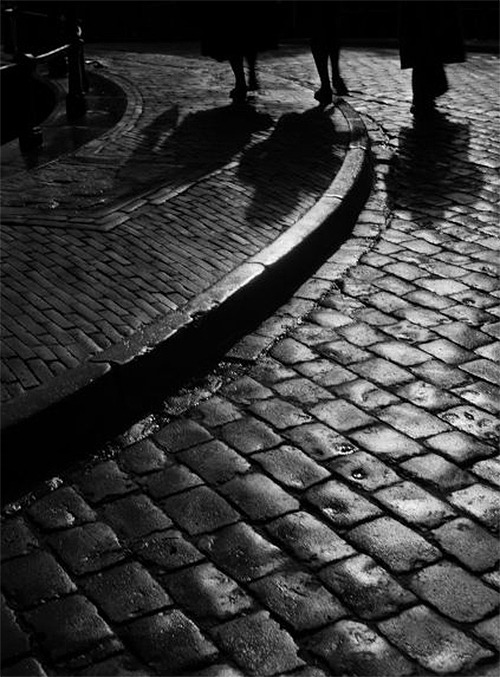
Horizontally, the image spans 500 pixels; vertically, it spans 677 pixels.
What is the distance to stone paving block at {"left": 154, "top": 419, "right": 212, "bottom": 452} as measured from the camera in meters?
3.87

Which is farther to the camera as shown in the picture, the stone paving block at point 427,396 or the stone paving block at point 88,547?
the stone paving block at point 427,396

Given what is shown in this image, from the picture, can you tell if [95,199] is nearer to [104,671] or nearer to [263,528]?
[263,528]

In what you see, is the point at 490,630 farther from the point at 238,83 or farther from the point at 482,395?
the point at 238,83

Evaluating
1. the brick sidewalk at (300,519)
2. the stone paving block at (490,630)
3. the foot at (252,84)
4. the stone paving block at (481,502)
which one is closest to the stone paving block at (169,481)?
the brick sidewalk at (300,519)

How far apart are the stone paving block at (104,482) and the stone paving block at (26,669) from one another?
0.84m

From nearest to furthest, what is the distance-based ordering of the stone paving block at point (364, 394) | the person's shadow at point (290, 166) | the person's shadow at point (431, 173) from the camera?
the stone paving block at point (364, 394) → the person's shadow at point (290, 166) → the person's shadow at point (431, 173)

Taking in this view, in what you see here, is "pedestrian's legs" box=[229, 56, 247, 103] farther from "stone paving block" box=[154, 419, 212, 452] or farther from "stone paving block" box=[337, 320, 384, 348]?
"stone paving block" box=[154, 419, 212, 452]

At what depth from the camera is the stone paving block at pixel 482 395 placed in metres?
4.04

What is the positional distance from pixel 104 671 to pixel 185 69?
11711mm

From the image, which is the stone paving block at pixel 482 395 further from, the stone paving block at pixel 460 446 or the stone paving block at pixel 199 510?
the stone paving block at pixel 199 510

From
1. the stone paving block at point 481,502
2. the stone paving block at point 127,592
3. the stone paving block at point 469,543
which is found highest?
the stone paving block at point 481,502

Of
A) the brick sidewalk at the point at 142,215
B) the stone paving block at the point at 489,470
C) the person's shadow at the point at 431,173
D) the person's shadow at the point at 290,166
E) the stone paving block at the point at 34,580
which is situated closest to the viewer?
the stone paving block at the point at 34,580

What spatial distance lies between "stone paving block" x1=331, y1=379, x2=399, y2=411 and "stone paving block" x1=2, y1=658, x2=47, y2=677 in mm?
1828

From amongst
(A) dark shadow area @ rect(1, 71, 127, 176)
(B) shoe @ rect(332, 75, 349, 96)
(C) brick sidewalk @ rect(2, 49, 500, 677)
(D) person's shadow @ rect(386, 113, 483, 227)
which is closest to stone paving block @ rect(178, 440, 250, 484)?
(C) brick sidewalk @ rect(2, 49, 500, 677)
